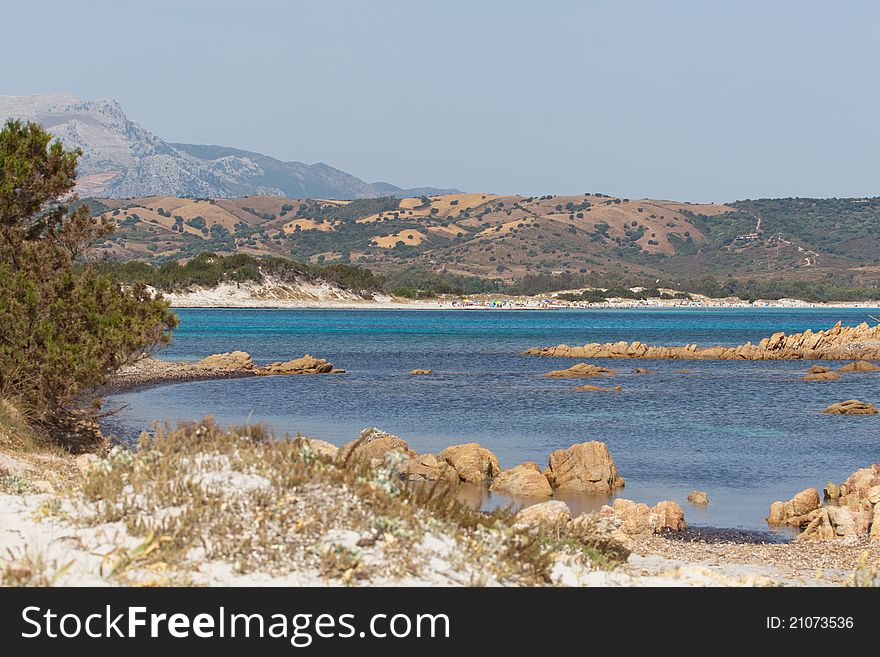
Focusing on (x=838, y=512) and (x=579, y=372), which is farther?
(x=579, y=372)

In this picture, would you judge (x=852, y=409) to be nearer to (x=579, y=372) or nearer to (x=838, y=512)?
(x=579, y=372)

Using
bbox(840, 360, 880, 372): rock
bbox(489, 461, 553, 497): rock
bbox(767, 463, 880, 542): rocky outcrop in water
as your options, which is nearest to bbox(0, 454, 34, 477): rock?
bbox(489, 461, 553, 497): rock

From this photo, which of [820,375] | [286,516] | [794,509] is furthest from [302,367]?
[286,516]

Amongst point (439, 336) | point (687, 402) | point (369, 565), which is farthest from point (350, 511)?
point (439, 336)

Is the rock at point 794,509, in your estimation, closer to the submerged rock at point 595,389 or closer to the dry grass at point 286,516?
the dry grass at point 286,516

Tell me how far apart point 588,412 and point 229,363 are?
77.5 ft

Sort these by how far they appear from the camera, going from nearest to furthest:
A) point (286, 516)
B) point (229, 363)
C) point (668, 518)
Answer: point (286, 516) < point (668, 518) < point (229, 363)

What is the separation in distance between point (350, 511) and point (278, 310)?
486ft

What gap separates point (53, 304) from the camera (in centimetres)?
2064

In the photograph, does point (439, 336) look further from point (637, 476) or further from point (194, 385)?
point (637, 476)

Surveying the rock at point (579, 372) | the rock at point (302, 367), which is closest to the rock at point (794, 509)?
the rock at point (579, 372)

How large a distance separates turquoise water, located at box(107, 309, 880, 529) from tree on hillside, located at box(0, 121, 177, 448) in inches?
283
